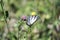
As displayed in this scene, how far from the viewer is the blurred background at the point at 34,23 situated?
2758 mm

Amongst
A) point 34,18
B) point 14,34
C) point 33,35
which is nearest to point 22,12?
point 33,35

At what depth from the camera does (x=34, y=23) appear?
124 inches

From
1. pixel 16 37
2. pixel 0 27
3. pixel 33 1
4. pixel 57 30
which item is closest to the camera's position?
pixel 16 37

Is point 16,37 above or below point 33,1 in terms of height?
below

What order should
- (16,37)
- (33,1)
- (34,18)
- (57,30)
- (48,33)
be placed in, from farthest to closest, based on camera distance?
(33,1)
(57,30)
(48,33)
(16,37)
(34,18)

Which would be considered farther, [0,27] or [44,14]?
[44,14]

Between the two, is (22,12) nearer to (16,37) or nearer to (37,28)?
(37,28)

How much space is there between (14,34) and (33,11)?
116cm

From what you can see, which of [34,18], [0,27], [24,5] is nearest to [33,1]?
[24,5]

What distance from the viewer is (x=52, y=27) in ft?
11.1

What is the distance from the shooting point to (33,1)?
4.27 metres

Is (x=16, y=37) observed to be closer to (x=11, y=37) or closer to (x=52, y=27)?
(x=11, y=37)

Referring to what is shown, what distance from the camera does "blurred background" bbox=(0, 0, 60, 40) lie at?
2.76 m

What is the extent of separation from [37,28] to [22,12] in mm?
796
